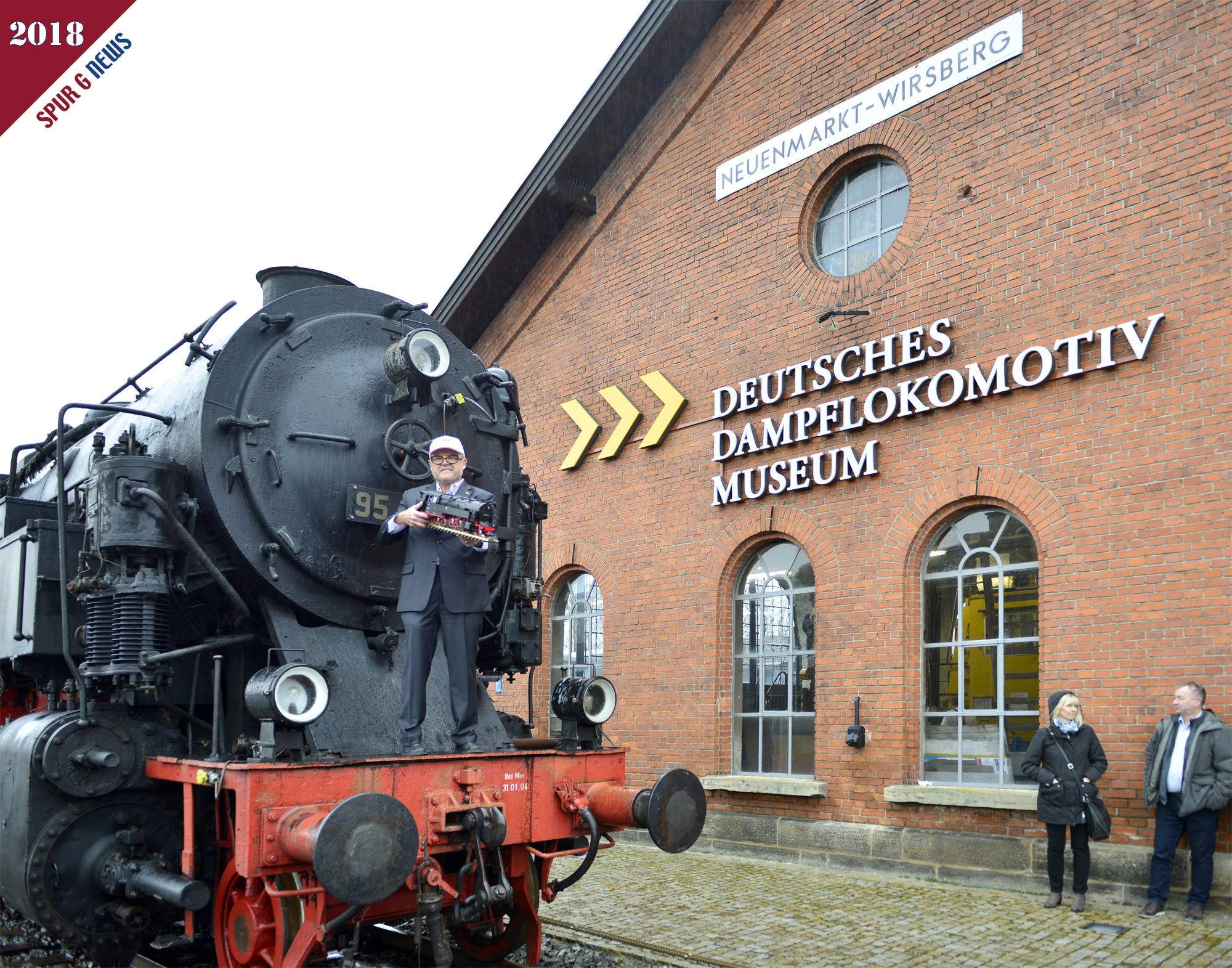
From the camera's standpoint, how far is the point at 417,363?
17.6 feet

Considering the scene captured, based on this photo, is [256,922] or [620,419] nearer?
[256,922]

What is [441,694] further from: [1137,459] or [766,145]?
[766,145]

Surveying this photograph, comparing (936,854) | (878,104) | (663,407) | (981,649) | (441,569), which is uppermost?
(878,104)

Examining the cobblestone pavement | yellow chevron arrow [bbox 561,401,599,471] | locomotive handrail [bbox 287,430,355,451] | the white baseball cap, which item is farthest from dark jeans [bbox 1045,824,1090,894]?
yellow chevron arrow [bbox 561,401,599,471]

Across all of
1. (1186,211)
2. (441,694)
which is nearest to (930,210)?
(1186,211)

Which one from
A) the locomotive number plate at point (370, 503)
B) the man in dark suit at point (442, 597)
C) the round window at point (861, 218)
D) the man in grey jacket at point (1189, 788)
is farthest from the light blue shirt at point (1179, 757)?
the locomotive number plate at point (370, 503)

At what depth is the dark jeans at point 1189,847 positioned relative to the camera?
656 centimetres

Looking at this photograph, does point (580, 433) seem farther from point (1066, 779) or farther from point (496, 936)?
point (496, 936)

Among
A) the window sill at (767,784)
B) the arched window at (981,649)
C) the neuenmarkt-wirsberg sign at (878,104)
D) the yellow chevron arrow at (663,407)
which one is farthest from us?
the yellow chevron arrow at (663,407)

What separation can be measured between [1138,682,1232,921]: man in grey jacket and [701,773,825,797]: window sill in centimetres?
279

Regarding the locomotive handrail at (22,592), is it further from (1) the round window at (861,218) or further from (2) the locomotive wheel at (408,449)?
(1) the round window at (861,218)

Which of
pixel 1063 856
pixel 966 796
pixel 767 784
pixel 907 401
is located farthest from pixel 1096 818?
pixel 907 401

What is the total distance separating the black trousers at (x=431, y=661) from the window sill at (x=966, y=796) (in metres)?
4.43

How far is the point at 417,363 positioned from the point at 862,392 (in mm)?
4970
